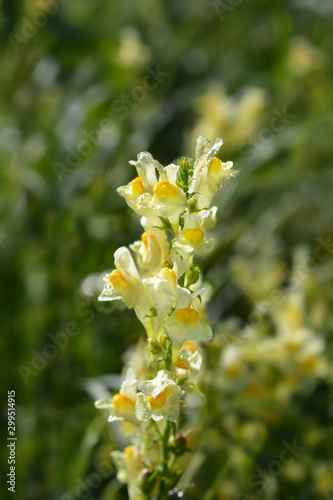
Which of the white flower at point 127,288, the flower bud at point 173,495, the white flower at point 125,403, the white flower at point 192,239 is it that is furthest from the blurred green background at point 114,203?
the white flower at point 192,239

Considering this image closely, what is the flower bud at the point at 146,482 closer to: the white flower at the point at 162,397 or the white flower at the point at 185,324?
the white flower at the point at 162,397

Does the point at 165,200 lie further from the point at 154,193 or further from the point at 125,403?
the point at 125,403

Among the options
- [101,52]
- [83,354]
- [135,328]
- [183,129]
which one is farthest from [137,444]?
[101,52]

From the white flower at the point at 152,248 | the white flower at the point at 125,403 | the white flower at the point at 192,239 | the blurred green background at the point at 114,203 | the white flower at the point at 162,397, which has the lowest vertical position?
the blurred green background at the point at 114,203

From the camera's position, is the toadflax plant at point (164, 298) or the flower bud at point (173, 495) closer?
the toadflax plant at point (164, 298)

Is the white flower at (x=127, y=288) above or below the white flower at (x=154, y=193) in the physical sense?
below

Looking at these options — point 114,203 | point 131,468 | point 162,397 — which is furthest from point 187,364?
point 114,203

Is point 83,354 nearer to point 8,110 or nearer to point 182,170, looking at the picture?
point 182,170
